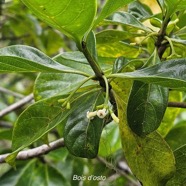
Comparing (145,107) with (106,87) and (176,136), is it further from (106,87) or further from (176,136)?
(176,136)

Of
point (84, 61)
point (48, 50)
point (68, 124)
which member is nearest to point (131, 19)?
point (84, 61)

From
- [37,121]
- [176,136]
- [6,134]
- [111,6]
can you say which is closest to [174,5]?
[111,6]

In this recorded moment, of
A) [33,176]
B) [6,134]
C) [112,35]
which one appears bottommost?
[33,176]

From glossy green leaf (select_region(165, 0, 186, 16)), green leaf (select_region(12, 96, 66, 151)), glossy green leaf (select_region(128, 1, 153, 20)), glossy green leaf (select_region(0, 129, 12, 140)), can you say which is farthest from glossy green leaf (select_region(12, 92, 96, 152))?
glossy green leaf (select_region(0, 129, 12, 140))

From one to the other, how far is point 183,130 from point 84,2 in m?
0.69

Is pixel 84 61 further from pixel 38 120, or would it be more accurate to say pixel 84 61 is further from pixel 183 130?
pixel 183 130

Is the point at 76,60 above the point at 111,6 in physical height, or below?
below

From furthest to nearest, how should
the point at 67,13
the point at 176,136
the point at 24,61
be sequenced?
→ the point at 176,136
the point at 24,61
the point at 67,13

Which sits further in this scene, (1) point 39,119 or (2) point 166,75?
(1) point 39,119

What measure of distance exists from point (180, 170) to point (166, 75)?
26 centimetres

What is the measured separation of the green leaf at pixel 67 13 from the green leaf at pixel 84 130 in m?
0.22

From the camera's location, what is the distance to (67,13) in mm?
660

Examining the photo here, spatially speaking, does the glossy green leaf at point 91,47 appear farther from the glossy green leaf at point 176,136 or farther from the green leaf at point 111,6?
the glossy green leaf at point 176,136

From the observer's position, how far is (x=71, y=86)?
91cm
